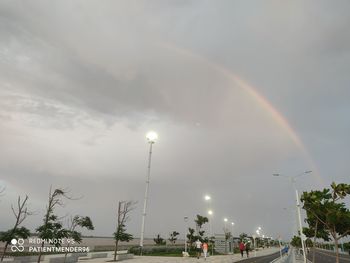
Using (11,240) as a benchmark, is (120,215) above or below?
above

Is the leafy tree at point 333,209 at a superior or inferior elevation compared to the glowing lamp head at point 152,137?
inferior

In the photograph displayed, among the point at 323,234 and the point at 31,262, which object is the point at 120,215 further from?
the point at 323,234

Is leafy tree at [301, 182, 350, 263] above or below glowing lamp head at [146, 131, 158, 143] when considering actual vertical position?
below

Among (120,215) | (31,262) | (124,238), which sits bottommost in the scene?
(31,262)

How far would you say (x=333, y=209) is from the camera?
2736 cm

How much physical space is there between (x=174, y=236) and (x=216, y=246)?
28.7 m

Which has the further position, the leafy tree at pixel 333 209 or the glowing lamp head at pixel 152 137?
the glowing lamp head at pixel 152 137

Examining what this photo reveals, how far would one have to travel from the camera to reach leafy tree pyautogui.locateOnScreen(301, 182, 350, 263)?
26531mm

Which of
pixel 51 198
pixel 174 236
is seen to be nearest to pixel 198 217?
pixel 174 236

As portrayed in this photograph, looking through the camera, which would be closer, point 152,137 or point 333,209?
point 333,209

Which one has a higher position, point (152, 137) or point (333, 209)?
point (152, 137)

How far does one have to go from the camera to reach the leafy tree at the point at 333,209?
2653 centimetres

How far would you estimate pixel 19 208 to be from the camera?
20000mm

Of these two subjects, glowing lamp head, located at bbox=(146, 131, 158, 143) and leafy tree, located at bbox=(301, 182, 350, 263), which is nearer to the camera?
leafy tree, located at bbox=(301, 182, 350, 263)
